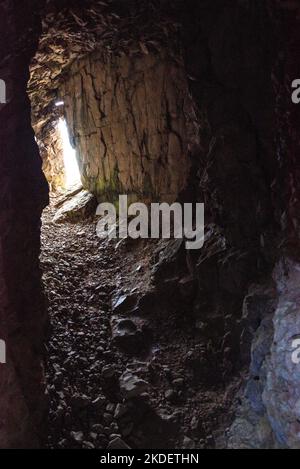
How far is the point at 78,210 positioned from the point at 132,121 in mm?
2884

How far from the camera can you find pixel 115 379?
569cm

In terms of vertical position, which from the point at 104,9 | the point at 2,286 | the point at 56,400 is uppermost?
the point at 104,9

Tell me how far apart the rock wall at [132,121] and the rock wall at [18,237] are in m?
3.29

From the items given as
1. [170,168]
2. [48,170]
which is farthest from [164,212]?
[48,170]

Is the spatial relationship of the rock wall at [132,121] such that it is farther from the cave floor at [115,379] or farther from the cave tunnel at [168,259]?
the cave floor at [115,379]

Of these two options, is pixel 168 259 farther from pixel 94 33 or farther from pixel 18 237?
pixel 94 33

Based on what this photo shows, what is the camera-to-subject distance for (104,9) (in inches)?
247

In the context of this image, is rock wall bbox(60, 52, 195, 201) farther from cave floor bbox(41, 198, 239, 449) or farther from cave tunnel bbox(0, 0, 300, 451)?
cave floor bbox(41, 198, 239, 449)

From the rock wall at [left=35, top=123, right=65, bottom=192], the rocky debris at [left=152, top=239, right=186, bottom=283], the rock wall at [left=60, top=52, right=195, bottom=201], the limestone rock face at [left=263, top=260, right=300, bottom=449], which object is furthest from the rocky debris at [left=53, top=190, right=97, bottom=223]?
the limestone rock face at [left=263, top=260, right=300, bottom=449]

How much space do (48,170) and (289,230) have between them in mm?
9154

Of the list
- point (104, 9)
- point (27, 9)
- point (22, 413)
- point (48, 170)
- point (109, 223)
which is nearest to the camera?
point (22, 413)

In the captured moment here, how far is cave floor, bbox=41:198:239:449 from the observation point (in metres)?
4.95

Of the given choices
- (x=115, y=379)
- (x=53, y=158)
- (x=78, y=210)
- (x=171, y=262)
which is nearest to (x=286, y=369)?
(x=115, y=379)

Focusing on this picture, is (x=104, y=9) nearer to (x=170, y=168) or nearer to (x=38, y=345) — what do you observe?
(x=170, y=168)
